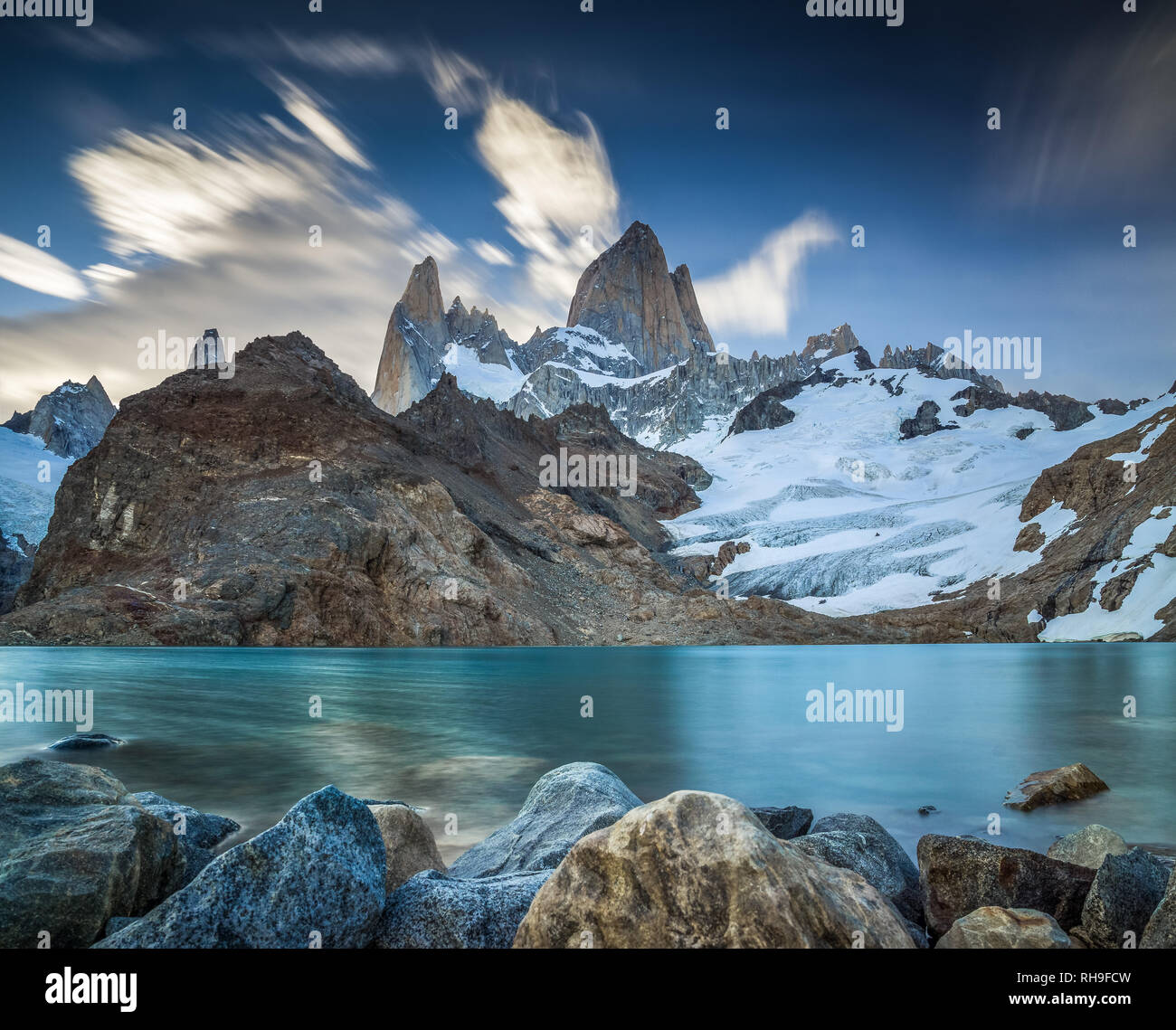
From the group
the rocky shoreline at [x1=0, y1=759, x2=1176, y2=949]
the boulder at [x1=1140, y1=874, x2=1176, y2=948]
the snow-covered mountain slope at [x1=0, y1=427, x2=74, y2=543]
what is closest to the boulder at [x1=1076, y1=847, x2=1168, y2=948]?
the rocky shoreline at [x1=0, y1=759, x2=1176, y2=949]

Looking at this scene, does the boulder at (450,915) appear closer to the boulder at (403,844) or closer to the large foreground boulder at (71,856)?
the boulder at (403,844)

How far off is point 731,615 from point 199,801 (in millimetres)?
89047

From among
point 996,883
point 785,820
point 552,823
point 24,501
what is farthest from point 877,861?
point 24,501

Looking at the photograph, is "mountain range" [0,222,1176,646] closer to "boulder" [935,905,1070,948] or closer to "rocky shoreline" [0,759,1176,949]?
"rocky shoreline" [0,759,1176,949]

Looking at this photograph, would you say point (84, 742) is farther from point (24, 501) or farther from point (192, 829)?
point (24, 501)

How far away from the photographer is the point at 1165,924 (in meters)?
5.97

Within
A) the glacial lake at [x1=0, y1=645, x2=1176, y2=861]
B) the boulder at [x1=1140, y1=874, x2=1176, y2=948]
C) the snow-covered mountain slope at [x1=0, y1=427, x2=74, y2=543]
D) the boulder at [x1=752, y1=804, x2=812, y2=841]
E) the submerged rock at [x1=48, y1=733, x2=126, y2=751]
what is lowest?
the glacial lake at [x1=0, y1=645, x2=1176, y2=861]

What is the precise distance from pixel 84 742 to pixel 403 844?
57.9ft

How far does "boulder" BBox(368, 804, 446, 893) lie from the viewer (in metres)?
7.84

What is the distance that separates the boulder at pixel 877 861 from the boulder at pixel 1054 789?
757 cm

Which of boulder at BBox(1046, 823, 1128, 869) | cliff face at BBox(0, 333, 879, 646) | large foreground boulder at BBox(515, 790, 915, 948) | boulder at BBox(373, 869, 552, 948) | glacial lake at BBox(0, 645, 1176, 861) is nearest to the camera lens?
large foreground boulder at BBox(515, 790, 915, 948)

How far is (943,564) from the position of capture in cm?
14962

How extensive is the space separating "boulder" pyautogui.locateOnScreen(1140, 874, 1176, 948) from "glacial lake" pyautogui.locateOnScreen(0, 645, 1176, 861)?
7936mm
